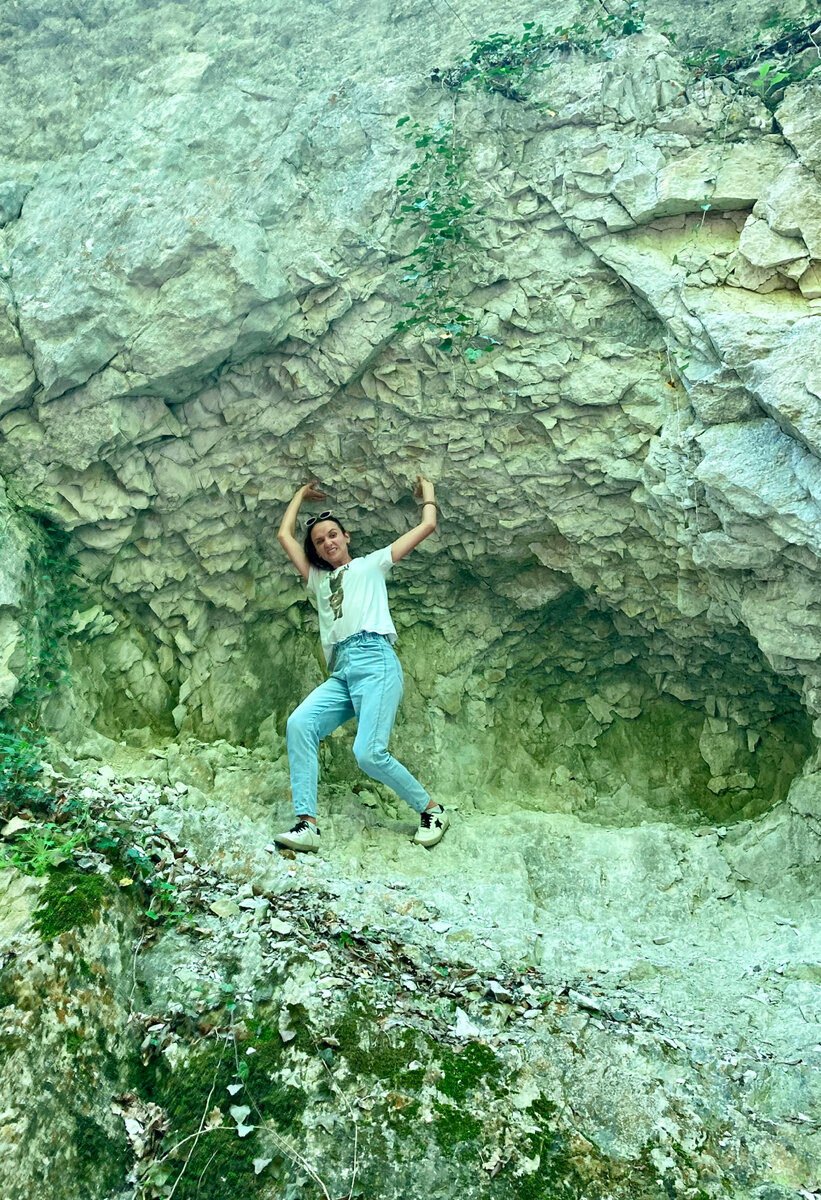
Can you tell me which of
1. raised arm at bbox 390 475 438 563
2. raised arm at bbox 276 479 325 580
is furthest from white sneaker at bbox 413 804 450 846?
raised arm at bbox 276 479 325 580

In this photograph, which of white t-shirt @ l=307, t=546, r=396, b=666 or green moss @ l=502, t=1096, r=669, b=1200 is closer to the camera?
green moss @ l=502, t=1096, r=669, b=1200

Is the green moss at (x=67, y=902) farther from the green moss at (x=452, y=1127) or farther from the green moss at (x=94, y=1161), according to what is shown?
the green moss at (x=452, y=1127)

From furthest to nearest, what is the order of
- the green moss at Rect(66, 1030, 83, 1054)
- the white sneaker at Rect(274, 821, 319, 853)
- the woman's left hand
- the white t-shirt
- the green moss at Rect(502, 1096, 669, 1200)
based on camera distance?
the woman's left hand
the white t-shirt
the white sneaker at Rect(274, 821, 319, 853)
the green moss at Rect(66, 1030, 83, 1054)
the green moss at Rect(502, 1096, 669, 1200)

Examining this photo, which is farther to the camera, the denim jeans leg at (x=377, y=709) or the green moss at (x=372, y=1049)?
the denim jeans leg at (x=377, y=709)

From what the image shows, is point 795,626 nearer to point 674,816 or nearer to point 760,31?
point 674,816

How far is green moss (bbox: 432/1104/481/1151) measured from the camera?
2771 mm

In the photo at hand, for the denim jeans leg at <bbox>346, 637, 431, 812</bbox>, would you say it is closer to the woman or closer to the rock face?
the woman

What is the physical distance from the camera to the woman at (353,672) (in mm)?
4461

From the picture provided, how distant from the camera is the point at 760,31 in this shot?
15.3 feet

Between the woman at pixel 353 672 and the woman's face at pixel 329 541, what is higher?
the woman's face at pixel 329 541

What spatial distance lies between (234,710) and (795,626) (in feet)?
10.9

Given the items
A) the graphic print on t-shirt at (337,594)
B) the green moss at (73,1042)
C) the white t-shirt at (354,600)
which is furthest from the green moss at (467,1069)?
the graphic print on t-shirt at (337,594)

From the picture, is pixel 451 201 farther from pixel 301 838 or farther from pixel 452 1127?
pixel 452 1127

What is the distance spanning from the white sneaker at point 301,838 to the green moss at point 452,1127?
1598 millimetres
